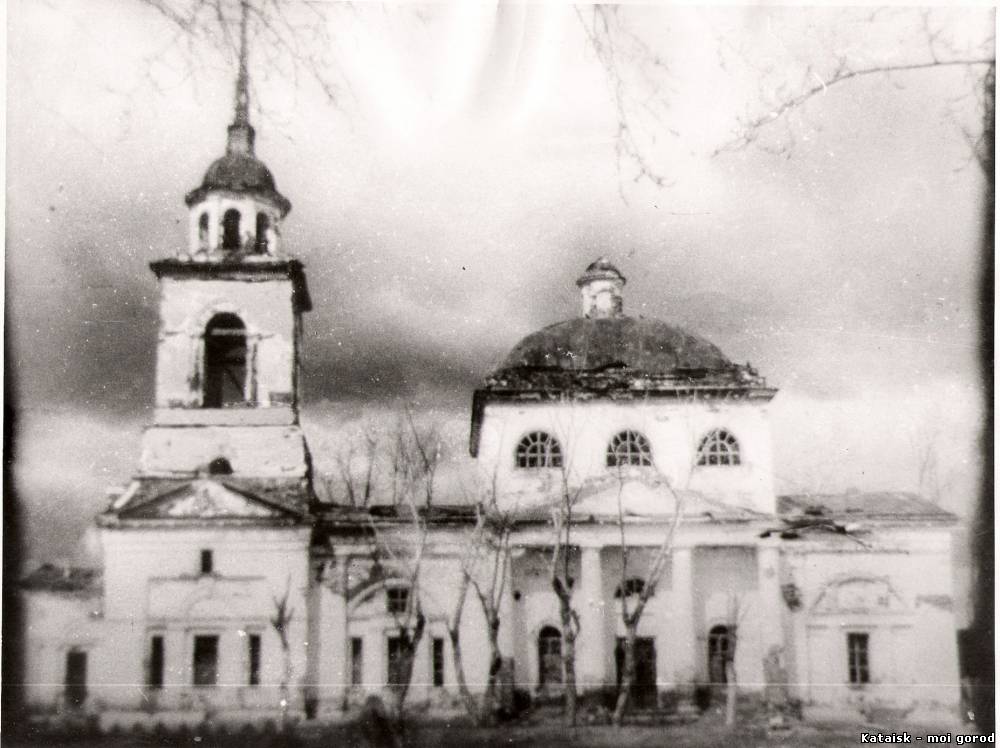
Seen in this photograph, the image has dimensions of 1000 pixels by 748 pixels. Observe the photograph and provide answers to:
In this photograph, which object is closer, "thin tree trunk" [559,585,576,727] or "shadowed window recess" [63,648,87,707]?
"shadowed window recess" [63,648,87,707]

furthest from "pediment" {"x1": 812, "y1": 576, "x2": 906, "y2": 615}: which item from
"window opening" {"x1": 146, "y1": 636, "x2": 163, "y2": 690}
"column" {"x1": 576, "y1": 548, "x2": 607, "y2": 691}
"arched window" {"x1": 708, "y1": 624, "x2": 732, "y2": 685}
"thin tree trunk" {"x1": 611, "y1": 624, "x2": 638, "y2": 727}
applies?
"window opening" {"x1": 146, "y1": 636, "x2": 163, "y2": 690}

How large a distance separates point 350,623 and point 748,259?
2.72 metres

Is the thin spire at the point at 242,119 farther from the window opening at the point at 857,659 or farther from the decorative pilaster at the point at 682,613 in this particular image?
the window opening at the point at 857,659

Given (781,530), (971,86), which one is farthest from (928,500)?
(971,86)

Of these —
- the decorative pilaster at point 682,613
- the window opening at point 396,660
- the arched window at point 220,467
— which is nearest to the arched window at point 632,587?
the decorative pilaster at point 682,613

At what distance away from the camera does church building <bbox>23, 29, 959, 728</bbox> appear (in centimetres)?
572

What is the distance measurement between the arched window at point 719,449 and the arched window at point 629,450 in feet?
0.97

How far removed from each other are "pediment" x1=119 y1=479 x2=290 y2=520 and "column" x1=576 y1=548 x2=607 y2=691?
1.56m

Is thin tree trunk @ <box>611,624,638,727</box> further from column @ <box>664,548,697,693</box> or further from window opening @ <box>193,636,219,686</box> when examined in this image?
window opening @ <box>193,636,219,686</box>

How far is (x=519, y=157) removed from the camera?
5.95 m

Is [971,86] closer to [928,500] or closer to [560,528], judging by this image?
[928,500]

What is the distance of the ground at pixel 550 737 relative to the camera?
5609 millimetres

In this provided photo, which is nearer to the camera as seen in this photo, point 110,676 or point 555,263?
point 110,676

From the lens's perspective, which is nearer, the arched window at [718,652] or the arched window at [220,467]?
the arched window at [718,652]
